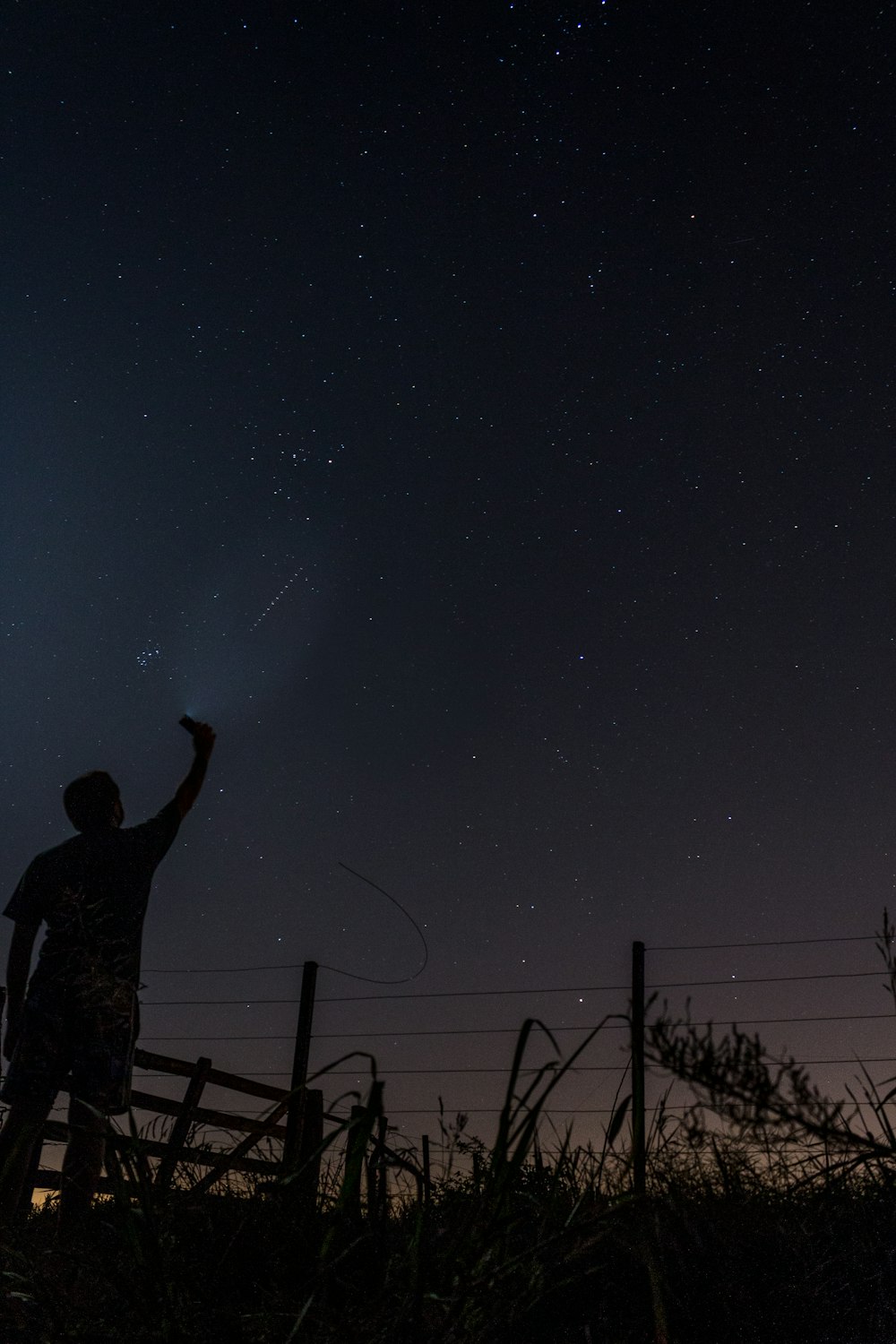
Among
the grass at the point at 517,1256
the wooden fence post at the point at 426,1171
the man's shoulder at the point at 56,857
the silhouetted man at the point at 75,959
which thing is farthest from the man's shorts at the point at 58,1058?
the wooden fence post at the point at 426,1171

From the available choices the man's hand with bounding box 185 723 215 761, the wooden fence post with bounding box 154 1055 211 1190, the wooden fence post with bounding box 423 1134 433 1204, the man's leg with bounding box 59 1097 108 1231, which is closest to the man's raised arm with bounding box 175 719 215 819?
the man's hand with bounding box 185 723 215 761

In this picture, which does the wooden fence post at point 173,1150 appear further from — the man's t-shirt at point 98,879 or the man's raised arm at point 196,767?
the man's raised arm at point 196,767

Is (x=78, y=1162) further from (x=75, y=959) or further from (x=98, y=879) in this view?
(x=98, y=879)

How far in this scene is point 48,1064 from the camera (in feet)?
10.2

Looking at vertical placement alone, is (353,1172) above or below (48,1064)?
below

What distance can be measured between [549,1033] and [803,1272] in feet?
3.32

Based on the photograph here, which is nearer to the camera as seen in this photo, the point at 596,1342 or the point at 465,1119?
the point at 465,1119

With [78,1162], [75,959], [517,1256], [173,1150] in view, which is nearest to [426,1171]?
[517,1256]

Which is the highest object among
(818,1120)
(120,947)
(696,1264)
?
(120,947)

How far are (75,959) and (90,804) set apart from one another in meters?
1.50

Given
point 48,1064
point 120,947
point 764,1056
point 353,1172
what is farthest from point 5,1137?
point 764,1056

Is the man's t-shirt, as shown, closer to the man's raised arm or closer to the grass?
the man's raised arm

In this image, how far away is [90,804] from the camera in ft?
13.0

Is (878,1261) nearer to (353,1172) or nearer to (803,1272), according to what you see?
(803,1272)
